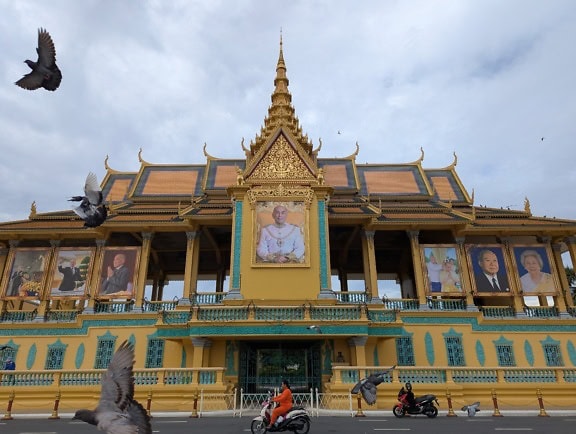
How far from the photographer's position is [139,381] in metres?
15.7

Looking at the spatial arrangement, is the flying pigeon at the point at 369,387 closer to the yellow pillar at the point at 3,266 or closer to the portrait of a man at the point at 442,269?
the portrait of a man at the point at 442,269

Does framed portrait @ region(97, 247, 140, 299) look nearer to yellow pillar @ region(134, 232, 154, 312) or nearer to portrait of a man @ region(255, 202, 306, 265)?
yellow pillar @ region(134, 232, 154, 312)

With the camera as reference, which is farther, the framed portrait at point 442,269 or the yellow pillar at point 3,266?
the yellow pillar at point 3,266

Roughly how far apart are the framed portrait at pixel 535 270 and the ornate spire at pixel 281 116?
1257cm

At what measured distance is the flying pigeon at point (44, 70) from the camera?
25.4 feet

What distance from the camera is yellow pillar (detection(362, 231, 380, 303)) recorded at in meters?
21.5

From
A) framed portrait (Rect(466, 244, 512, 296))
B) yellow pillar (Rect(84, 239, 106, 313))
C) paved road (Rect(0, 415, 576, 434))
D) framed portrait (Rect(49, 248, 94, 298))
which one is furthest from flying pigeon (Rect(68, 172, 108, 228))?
framed portrait (Rect(466, 244, 512, 296))

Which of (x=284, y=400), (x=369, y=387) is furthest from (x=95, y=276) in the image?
(x=284, y=400)

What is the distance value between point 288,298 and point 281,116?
36.3ft

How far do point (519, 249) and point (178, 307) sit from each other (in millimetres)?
17725

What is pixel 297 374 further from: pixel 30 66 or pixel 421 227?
pixel 30 66

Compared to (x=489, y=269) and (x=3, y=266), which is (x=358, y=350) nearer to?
(x=489, y=269)

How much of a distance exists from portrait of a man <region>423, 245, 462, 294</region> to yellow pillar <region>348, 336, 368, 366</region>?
597 centimetres

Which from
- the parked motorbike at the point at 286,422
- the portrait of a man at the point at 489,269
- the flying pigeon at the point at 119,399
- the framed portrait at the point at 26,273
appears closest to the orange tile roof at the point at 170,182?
the framed portrait at the point at 26,273
